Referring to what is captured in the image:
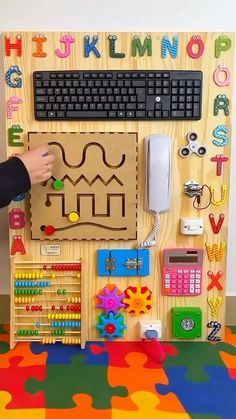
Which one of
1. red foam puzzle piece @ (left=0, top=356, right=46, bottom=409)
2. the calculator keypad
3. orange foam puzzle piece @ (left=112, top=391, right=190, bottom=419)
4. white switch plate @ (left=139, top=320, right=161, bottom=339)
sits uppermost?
the calculator keypad

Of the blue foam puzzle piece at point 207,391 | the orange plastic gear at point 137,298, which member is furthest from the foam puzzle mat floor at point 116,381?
the orange plastic gear at point 137,298

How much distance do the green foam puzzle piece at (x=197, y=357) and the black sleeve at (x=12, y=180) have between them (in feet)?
1.90

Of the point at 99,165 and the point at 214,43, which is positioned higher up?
the point at 214,43

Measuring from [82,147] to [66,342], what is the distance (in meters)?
0.54

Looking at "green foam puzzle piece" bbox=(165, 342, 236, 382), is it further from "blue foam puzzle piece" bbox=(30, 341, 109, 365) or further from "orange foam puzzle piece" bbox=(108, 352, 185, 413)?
Result: "blue foam puzzle piece" bbox=(30, 341, 109, 365)

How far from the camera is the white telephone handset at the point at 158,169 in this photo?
1.08 meters

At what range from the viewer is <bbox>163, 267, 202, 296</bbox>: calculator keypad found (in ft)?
3.85

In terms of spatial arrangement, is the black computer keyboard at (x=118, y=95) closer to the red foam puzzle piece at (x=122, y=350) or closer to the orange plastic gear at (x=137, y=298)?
the orange plastic gear at (x=137, y=298)

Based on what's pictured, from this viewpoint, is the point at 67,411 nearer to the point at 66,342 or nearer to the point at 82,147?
the point at 66,342

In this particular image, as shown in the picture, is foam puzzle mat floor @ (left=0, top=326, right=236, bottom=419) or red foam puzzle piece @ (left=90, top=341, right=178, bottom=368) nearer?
foam puzzle mat floor @ (left=0, top=326, right=236, bottom=419)

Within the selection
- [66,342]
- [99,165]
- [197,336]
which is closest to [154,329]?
[197,336]

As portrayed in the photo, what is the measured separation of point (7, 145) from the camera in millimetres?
1130

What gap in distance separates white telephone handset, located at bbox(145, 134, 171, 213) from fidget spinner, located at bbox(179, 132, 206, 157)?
0.06 m

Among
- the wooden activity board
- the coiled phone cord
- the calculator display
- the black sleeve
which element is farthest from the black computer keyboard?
the calculator display
